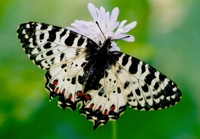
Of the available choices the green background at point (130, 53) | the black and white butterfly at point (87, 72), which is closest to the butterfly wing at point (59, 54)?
the black and white butterfly at point (87, 72)

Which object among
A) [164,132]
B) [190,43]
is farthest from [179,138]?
[190,43]

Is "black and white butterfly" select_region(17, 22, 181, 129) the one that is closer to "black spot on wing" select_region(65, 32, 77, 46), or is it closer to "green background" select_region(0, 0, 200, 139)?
"black spot on wing" select_region(65, 32, 77, 46)

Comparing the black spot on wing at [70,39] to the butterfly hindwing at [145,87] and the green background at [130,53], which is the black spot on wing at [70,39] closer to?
the butterfly hindwing at [145,87]

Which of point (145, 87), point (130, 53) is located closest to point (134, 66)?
point (145, 87)

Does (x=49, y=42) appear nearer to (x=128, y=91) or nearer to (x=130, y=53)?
(x=128, y=91)

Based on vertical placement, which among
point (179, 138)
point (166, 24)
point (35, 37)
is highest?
point (166, 24)

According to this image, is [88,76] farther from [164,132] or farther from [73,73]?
[164,132]
